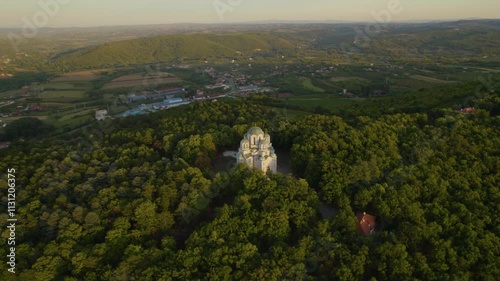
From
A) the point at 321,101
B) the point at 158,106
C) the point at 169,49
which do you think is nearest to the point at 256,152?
the point at 321,101

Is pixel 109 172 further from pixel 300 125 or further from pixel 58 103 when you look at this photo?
pixel 58 103

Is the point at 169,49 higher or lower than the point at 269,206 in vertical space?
lower

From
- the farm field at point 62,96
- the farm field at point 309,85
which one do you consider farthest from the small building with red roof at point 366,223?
the farm field at point 62,96

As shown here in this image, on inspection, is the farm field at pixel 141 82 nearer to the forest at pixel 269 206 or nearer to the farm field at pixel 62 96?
the farm field at pixel 62 96

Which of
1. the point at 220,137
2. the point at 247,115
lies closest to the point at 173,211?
the point at 220,137

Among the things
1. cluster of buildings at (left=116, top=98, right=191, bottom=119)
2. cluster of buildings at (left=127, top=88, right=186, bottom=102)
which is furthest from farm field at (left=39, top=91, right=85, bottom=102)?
cluster of buildings at (left=116, top=98, right=191, bottom=119)

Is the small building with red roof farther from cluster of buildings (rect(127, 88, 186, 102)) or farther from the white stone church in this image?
cluster of buildings (rect(127, 88, 186, 102))

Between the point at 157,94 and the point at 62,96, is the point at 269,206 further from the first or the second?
the point at 62,96

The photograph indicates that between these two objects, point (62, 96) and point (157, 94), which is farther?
point (157, 94)
